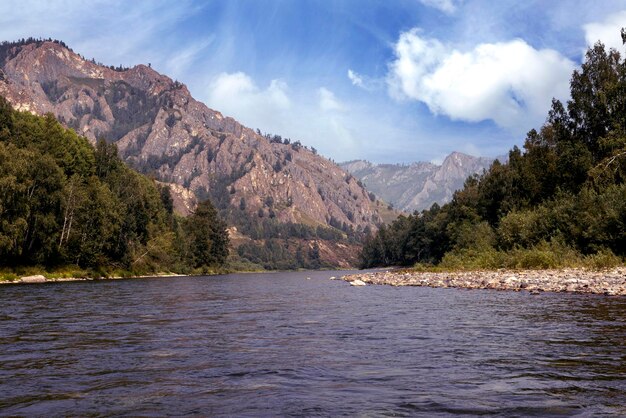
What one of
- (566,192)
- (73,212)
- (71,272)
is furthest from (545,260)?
(73,212)

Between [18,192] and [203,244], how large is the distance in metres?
97.6

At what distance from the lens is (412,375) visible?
10.9 m

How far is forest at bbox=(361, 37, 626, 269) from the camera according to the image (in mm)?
51406

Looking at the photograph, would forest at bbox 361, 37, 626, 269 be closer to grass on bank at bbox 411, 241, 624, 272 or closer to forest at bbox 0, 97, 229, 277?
grass on bank at bbox 411, 241, 624, 272

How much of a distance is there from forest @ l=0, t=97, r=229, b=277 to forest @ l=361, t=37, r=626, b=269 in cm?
6398

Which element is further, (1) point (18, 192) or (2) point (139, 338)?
(1) point (18, 192)

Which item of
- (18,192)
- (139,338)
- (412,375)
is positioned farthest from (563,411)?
(18,192)

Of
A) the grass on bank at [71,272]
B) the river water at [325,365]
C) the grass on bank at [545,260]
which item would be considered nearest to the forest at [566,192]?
the grass on bank at [545,260]

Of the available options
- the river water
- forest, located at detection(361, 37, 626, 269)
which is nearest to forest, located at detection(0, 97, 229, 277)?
the river water

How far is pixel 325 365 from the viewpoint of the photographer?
39.7ft

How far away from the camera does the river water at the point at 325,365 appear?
8633 mm

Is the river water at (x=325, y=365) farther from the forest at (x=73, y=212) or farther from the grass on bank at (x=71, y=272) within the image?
the forest at (x=73, y=212)

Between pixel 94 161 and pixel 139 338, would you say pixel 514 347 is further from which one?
pixel 94 161

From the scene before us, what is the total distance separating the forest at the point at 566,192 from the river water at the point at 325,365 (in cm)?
3291
